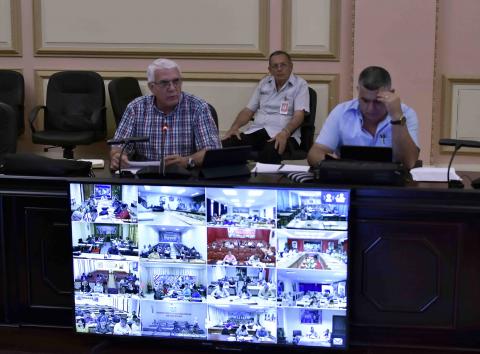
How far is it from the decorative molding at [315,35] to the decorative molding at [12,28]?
7.88 ft

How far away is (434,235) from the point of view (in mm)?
2537

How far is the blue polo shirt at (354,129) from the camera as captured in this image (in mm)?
3287

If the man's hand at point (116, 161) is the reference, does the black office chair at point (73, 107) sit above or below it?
above

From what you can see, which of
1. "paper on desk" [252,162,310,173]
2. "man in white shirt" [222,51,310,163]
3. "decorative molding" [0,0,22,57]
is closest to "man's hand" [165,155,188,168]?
"paper on desk" [252,162,310,173]

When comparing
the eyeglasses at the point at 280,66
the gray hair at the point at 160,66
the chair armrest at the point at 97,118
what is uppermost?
the eyeglasses at the point at 280,66

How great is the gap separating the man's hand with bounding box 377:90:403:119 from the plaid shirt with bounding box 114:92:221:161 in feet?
2.97

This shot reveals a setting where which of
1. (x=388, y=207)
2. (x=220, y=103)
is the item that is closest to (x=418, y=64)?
(x=220, y=103)

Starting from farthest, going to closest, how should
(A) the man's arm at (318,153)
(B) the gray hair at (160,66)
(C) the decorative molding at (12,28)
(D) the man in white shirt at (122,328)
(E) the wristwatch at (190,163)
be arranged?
(C) the decorative molding at (12,28), (B) the gray hair at (160,66), (A) the man's arm at (318,153), (E) the wristwatch at (190,163), (D) the man in white shirt at (122,328)

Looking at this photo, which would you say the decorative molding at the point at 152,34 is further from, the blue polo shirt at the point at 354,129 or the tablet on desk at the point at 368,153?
the tablet on desk at the point at 368,153

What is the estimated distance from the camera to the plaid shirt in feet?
11.7

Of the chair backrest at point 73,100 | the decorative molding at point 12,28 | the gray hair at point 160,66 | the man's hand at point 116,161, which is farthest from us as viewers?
the decorative molding at point 12,28

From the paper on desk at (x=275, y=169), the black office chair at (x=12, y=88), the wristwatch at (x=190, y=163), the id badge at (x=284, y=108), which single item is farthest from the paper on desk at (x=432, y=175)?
the black office chair at (x=12, y=88)

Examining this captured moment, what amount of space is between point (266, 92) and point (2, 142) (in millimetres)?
2510

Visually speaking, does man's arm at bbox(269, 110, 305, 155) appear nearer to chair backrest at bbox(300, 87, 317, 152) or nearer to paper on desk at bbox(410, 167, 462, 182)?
chair backrest at bbox(300, 87, 317, 152)
